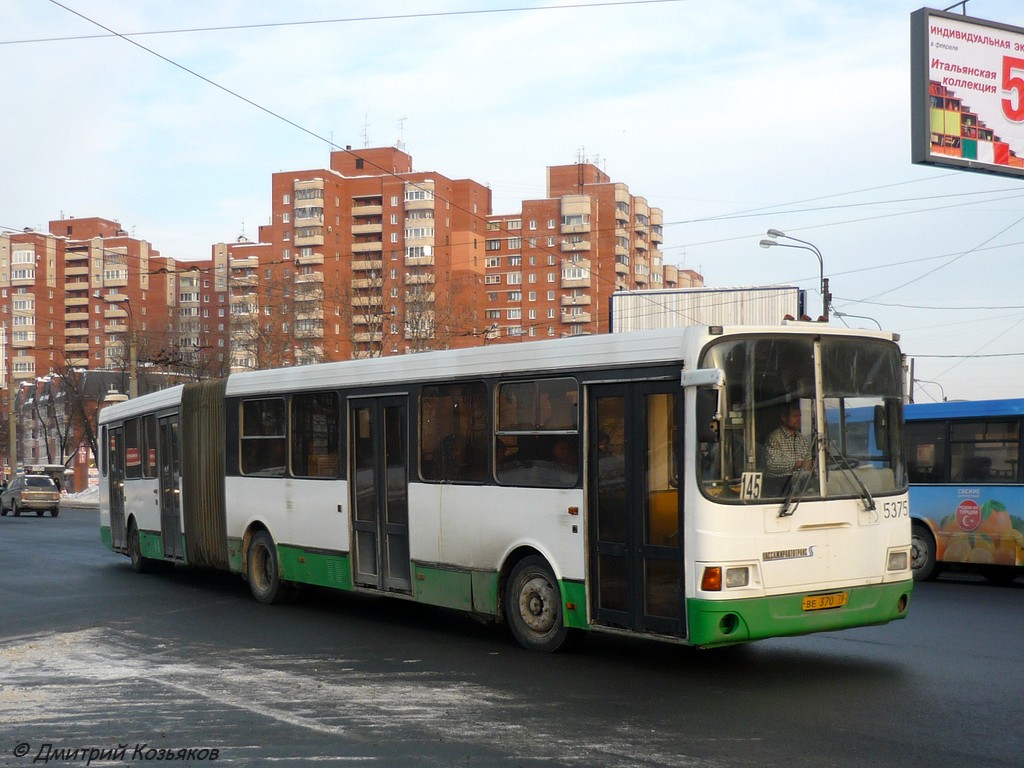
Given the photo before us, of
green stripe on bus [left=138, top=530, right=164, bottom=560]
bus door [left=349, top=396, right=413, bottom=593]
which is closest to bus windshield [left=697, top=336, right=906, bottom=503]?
bus door [left=349, top=396, right=413, bottom=593]

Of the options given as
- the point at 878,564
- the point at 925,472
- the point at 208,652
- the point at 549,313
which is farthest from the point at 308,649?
the point at 549,313

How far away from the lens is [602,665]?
387 inches

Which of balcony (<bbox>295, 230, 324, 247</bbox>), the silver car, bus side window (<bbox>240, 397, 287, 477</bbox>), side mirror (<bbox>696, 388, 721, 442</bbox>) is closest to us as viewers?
side mirror (<bbox>696, 388, 721, 442</bbox>)

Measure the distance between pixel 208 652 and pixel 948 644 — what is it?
21.6 ft

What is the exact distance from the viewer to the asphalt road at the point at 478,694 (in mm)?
6910

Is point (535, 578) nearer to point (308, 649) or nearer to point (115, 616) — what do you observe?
point (308, 649)

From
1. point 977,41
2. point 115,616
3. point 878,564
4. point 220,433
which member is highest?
point 977,41

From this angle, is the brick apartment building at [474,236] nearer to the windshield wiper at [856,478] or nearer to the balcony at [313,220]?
the balcony at [313,220]

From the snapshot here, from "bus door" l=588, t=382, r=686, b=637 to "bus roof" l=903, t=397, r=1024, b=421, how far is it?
7.41m

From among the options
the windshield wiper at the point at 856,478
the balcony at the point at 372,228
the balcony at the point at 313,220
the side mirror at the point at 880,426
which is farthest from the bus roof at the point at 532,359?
the balcony at the point at 372,228

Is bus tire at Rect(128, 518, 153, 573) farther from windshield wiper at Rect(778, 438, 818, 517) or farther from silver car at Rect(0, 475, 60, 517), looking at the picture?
silver car at Rect(0, 475, 60, 517)

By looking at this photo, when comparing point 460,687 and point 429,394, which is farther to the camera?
point 429,394

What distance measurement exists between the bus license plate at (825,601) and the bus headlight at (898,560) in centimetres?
58

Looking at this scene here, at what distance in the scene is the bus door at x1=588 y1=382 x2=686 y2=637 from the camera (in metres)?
9.09
